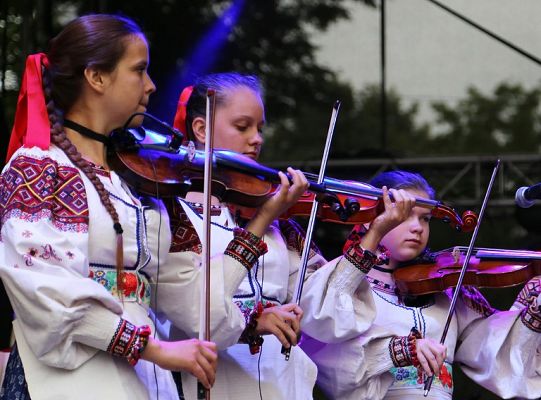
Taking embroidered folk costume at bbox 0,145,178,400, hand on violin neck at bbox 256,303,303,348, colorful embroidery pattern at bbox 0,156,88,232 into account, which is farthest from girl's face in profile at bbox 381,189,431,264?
colorful embroidery pattern at bbox 0,156,88,232

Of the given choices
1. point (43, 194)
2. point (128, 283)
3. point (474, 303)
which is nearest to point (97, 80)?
point (43, 194)

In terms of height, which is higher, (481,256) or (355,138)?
(481,256)

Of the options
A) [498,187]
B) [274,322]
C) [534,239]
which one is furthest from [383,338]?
[498,187]

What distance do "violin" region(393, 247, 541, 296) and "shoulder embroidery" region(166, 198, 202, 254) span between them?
95 centimetres

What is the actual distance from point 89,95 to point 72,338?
57 centimetres

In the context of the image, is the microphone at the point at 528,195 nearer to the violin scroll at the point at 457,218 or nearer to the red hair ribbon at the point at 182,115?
the violin scroll at the point at 457,218

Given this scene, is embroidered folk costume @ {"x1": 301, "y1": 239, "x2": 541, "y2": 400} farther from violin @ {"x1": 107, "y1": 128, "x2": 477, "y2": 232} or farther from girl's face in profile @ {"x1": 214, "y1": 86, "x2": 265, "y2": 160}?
girl's face in profile @ {"x1": 214, "y1": 86, "x2": 265, "y2": 160}

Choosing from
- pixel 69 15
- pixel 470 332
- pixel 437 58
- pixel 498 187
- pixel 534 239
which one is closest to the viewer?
pixel 470 332

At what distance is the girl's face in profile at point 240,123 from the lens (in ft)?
9.55

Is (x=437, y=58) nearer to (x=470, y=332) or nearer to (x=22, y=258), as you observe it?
(x=470, y=332)

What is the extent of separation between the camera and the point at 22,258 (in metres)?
2.06

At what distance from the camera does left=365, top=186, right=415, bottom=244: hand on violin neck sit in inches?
112

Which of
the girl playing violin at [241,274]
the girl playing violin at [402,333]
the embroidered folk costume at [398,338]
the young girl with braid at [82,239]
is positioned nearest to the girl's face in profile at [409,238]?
the girl playing violin at [402,333]

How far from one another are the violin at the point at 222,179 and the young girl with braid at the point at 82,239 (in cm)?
4
